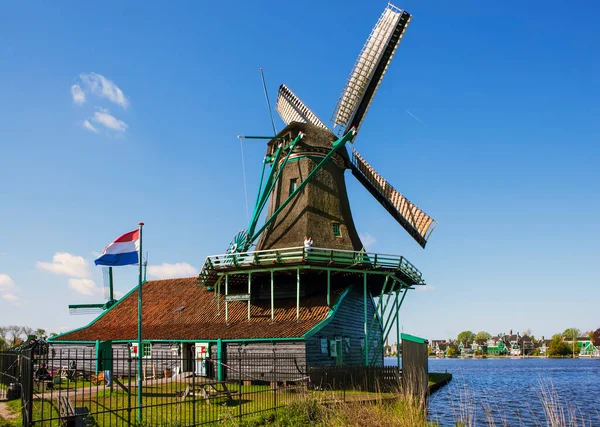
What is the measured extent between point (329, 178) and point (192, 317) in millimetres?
10895

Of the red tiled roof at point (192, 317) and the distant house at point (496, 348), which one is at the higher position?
the red tiled roof at point (192, 317)

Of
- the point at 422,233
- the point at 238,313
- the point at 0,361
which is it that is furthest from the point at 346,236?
the point at 0,361

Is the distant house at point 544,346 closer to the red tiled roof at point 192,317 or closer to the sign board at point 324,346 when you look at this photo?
the red tiled roof at point 192,317

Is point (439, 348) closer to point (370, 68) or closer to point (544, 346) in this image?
point (544, 346)

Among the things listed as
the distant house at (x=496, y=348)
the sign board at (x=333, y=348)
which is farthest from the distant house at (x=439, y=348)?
the sign board at (x=333, y=348)

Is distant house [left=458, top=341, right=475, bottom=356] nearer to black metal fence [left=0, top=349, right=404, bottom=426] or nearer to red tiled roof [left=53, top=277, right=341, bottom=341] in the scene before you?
red tiled roof [left=53, top=277, right=341, bottom=341]

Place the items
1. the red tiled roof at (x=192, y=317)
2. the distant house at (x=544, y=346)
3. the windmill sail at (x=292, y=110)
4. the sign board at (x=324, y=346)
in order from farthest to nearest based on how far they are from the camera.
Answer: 1. the distant house at (x=544, y=346)
2. the windmill sail at (x=292, y=110)
3. the red tiled roof at (x=192, y=317)
4. the sign board at (x=324, y=346)

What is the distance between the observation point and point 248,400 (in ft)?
61.4

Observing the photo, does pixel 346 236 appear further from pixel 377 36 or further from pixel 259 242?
pixel 377 36

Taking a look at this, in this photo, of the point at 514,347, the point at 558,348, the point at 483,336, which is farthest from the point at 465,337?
the point at 558,348

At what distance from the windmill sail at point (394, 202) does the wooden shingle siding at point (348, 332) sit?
462 cm

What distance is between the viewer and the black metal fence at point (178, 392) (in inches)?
491

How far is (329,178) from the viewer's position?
101 feet

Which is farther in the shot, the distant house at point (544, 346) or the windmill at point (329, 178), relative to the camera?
the distant house at point (544, 346)
